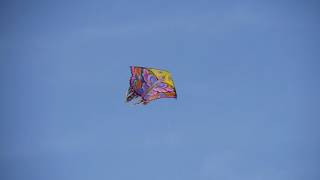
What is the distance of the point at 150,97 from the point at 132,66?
9.74ft

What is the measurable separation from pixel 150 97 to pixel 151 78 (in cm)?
144

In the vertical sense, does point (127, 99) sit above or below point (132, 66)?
below

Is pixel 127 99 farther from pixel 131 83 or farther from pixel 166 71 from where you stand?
pixel 166 71

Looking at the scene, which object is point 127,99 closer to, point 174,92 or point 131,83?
point 131,83

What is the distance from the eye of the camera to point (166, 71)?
34281 mm

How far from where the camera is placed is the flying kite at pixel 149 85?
3441cm

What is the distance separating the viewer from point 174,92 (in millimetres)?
34469

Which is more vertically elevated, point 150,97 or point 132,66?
point 132,66

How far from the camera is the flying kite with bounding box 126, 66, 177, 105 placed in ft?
113

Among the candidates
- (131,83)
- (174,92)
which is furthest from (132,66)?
(174,92)

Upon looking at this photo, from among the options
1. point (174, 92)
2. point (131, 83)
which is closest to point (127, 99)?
point (131, 83)

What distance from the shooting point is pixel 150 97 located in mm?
35188

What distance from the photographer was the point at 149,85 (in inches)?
1391

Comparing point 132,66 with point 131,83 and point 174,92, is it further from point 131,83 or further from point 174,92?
point 174,92
